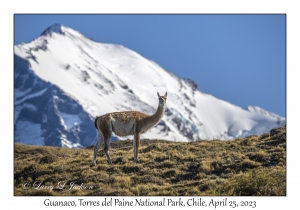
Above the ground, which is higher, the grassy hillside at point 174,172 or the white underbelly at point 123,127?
the white underbelly at point 123,127

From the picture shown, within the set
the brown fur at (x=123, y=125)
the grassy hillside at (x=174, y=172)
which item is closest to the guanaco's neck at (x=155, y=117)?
the brown fur at (x=123, y=125)

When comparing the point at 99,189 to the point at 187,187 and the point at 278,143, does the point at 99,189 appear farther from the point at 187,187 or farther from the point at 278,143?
the point at 278,143

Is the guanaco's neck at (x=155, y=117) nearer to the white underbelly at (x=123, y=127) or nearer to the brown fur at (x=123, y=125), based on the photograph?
the brown fur at (x=123, y=125)

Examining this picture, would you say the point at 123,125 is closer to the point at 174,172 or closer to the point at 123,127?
the point at 123,127

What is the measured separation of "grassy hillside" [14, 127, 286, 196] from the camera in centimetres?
2019

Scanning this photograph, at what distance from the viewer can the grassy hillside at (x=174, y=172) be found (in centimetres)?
2019

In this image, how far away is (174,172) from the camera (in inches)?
922

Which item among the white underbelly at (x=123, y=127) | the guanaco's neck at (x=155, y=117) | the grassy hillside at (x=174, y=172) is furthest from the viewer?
the guanaco's neck at (x=155, y=117)

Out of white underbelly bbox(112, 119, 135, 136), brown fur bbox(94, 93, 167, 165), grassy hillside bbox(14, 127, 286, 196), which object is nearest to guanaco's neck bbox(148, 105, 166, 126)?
brown fur bbox(94, 93, 167, 165)

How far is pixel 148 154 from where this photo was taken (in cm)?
2786

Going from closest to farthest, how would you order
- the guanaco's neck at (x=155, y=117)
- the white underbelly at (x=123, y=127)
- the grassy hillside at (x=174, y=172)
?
the grassy hillside at (x=174, y=172), the white underbelly at (x=123, y=127), the guanaco's neck at (x=155, y=117)

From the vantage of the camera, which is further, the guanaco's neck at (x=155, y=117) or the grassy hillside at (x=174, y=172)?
the guanaco's neck at (x=155, y=117)

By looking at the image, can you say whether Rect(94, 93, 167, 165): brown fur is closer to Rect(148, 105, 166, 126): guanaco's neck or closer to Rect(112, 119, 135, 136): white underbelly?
Rect(112, 119, 135, 136): white underbelly
